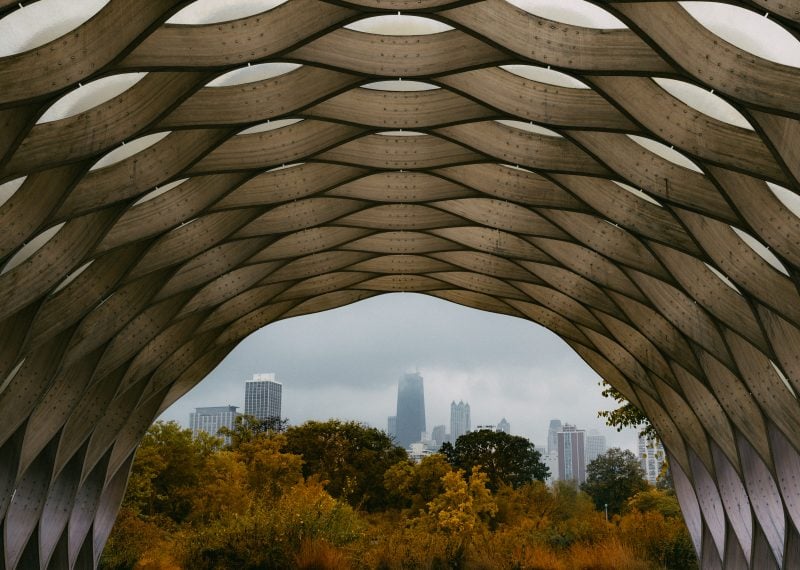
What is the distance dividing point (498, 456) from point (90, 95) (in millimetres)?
71268

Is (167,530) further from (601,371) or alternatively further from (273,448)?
(601,371)

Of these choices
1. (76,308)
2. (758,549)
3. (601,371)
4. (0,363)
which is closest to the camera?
(0,363)

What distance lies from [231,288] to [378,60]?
1683 cm

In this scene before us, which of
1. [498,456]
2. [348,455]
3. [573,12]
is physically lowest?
[348,455]

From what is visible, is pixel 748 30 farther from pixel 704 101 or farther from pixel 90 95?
pixel 90 95

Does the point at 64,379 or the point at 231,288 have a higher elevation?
the point at 231,288

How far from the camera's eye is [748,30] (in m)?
15.0

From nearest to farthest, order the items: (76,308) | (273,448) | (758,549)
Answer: (76,308) → (758,549) → (273,448)

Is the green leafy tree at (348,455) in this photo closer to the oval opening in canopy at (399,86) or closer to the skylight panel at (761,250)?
the oval opening in canopy at (399,86)

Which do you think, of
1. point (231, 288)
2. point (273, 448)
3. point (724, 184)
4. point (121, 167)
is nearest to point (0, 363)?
point (121, 167)

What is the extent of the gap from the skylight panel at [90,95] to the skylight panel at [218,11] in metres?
1.98

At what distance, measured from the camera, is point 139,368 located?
36.9m

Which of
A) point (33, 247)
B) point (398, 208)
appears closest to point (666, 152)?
point (398, 208)

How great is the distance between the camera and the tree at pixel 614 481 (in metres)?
92.7
